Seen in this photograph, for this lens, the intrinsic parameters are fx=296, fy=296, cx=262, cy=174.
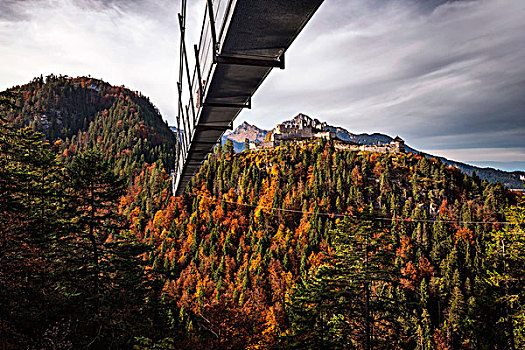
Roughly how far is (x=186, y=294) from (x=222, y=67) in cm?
6398

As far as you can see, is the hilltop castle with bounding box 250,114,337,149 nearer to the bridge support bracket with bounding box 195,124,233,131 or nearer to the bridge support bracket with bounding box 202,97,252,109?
the bridge support bracket with bounding box 195,124,233,131

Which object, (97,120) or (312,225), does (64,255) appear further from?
(97,120)

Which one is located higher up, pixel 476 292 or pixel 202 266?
pixel 476 292

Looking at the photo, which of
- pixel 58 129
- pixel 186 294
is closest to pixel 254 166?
pixel 186 294

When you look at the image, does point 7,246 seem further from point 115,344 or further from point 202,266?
point 202,266

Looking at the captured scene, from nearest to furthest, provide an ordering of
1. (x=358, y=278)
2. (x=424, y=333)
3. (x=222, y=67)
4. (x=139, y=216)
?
(x=222, y=67) < (x=358, y=278) < (x=424, y=333) < (x=139, y=216)

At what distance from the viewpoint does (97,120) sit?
162 m

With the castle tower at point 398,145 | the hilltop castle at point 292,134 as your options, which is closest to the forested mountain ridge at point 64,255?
the hilltop castle at point 292,134

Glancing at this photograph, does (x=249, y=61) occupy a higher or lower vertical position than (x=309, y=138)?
lower

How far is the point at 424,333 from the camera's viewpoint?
47.7 metres

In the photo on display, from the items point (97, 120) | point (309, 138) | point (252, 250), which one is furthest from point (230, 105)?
point (97, 120)

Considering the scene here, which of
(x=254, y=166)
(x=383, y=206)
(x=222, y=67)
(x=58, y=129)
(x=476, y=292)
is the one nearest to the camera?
(x=222, y=67)

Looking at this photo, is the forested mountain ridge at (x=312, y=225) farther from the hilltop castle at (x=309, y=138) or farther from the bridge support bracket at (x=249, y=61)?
the bridge support bracket at (x=249, y=61)

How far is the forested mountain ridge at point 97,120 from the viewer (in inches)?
4905
